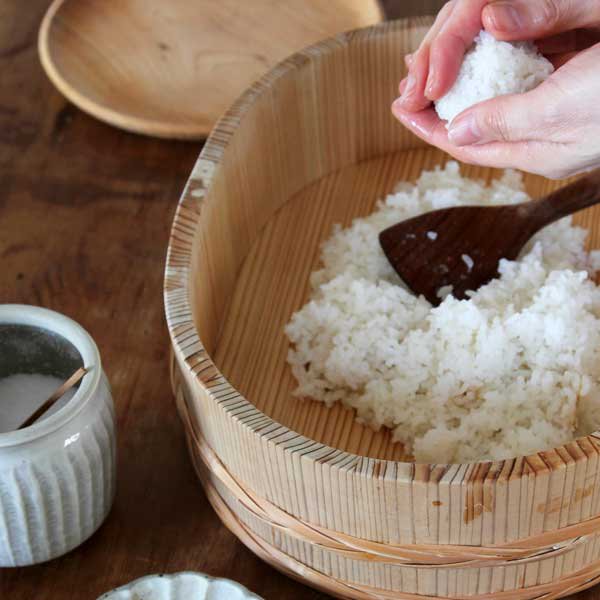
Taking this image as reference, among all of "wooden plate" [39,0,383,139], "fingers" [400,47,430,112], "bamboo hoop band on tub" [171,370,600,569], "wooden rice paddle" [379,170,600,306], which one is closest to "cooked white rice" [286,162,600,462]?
"wooden rice paddle" [379,170,600,306]

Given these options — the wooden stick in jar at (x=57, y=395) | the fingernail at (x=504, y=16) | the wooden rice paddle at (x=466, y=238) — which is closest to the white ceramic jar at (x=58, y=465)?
the wooden stick in jar at (x=57, y=395)

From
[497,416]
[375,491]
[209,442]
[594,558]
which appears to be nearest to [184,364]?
[209,442]

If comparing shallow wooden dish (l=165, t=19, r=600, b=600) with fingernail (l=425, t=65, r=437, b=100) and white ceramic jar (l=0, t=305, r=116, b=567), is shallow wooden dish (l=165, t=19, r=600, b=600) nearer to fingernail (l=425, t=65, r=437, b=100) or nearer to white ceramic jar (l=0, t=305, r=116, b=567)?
white ceramic jar (l=0, t=305, r=116, b=567)

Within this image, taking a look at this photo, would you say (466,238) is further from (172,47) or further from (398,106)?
(172,47)

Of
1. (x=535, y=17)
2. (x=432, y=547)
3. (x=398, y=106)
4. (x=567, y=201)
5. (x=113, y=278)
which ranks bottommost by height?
(x=113, y=278)

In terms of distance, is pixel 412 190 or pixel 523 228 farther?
pixel 412 190

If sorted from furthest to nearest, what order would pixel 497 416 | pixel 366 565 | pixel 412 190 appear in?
pixel 412 190 → pixel 497 416 → pixel 366 565

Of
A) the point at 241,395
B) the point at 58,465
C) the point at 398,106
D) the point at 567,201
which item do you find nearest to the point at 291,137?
the point at 398,106

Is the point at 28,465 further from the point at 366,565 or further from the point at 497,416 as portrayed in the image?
the point at 497,416
